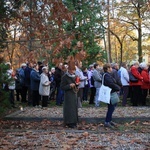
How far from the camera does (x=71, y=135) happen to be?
7.98m

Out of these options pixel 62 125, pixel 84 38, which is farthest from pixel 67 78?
pixel 84 38

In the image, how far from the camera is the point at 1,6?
263 inches

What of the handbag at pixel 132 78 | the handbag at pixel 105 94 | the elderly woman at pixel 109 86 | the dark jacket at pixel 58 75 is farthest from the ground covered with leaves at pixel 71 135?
the dark jacket at pixel 58 75

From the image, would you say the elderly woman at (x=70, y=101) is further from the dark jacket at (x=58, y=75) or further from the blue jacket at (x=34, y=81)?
the dark jacket at (x=58, y=75)

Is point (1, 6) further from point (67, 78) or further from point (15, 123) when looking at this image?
point (15, 123)

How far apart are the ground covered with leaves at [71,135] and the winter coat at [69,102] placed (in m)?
0.31

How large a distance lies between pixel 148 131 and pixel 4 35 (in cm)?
467

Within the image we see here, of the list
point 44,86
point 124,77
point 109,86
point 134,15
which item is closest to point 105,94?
point 109,86

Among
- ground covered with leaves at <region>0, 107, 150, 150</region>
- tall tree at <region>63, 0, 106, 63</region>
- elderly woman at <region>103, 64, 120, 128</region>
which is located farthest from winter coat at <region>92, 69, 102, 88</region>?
tall tree at <region>63, 0, 106, 63</region>

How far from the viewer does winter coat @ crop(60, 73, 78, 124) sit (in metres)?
9.16

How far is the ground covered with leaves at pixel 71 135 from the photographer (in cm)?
692

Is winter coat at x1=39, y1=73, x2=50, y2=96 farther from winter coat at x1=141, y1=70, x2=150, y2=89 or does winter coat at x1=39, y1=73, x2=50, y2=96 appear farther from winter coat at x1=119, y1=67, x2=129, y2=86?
winter coat at x1=141, y1=70, x2=150, y2=89

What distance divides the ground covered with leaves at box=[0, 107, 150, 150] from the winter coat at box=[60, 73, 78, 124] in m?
0.31

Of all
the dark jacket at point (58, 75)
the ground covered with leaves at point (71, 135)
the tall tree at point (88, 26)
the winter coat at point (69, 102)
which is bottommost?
the ground covered with leaves at point (71, 135)
